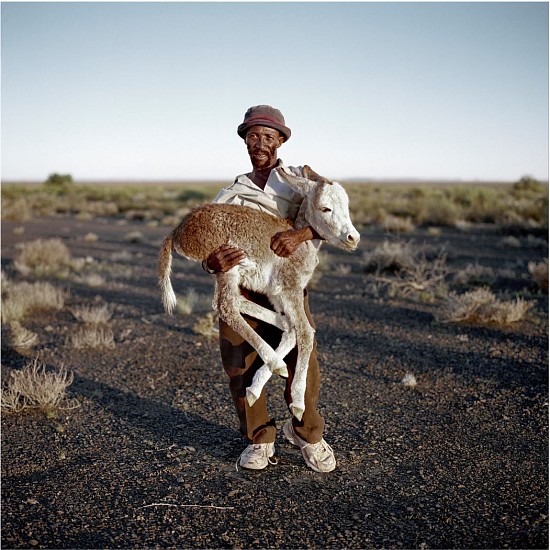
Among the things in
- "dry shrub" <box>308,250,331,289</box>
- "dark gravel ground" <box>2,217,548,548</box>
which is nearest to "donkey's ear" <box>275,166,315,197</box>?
"dark gravel ground" <box>2,217,548,548</box>

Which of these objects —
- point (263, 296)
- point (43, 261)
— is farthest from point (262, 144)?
point (43, 261)

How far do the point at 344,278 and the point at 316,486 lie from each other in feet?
31.4

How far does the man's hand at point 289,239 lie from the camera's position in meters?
3.52

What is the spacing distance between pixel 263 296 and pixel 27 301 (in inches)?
295

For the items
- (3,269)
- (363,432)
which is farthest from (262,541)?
(3,269)

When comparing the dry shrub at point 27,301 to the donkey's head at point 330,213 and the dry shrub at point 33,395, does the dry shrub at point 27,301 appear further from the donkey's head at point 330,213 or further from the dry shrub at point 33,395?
the donkey's head at point 330,213

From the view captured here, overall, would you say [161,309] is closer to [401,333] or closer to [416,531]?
[401,333]

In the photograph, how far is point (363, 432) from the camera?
5039 millimetres

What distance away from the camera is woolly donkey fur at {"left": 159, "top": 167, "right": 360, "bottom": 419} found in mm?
3541

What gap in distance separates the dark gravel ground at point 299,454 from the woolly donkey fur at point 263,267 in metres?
0.83

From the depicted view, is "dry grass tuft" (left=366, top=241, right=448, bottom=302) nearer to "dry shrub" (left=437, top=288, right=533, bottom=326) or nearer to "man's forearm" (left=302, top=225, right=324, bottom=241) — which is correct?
"dry shrub" (left=437, top=288, right=533, bottom=326)

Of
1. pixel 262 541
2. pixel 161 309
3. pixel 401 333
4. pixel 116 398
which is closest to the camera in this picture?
pixel 262 541

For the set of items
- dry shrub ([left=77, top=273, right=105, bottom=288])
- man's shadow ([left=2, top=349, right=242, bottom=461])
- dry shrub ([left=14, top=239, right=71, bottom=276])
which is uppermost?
dry shrub ([left=14, top=239, right=71, bottom=276])

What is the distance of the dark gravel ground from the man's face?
234 cm
